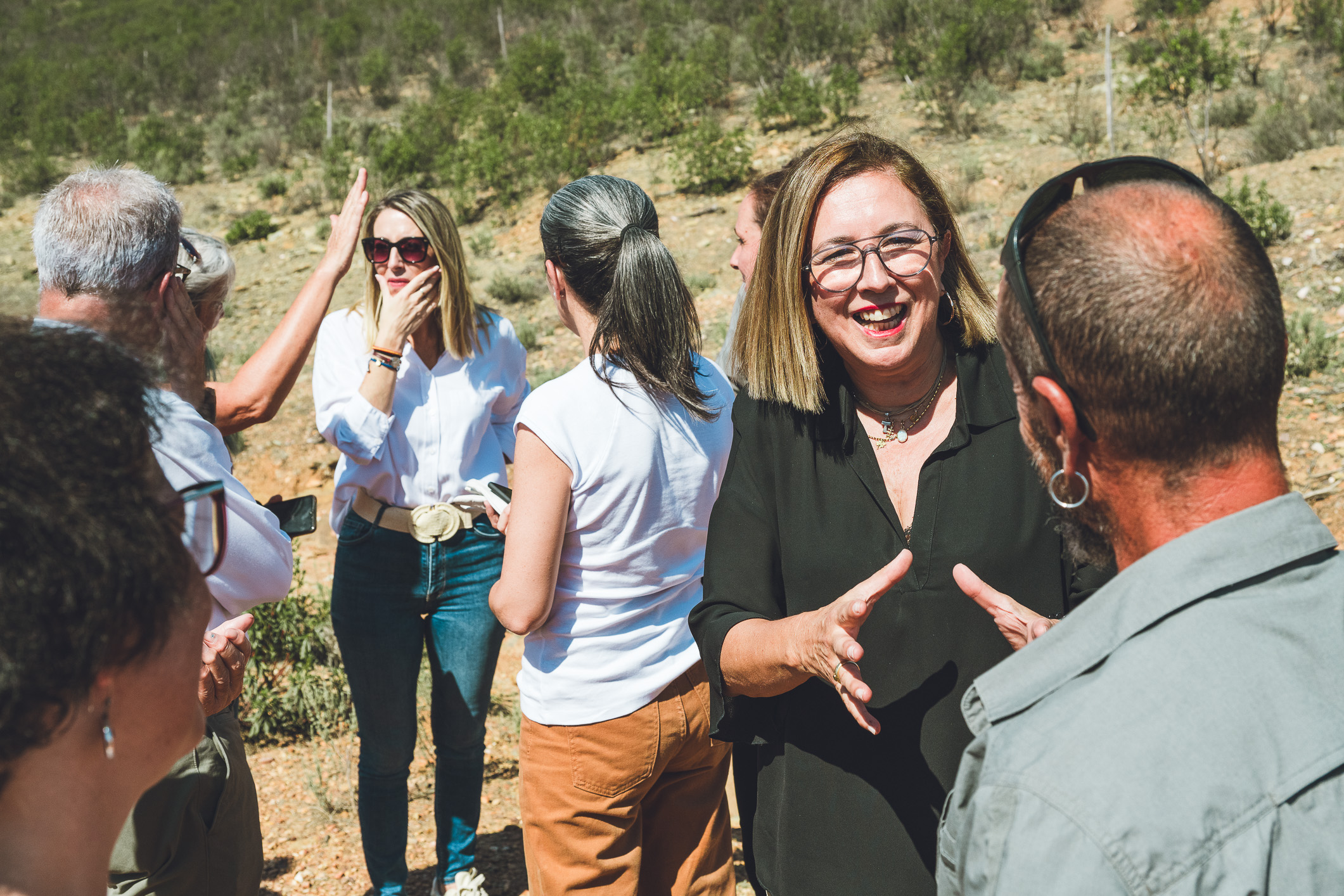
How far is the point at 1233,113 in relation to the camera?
11141 millimetres

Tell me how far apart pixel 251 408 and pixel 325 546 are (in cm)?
440

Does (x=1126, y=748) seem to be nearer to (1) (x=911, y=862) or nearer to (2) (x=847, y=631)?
(2) (x=847, y=631)

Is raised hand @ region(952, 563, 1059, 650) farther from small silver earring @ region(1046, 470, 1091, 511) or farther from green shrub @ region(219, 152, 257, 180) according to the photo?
green shrub @ region(219, 152, 257, 180)

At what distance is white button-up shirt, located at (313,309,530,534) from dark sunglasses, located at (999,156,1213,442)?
77.9 inches

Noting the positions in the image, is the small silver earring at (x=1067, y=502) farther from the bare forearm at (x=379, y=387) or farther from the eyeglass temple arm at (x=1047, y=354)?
the bare forearm at (x=379, y=387)

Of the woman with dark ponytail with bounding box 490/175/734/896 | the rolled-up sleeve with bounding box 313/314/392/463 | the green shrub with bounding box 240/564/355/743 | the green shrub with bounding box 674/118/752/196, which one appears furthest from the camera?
the green shrub with bounding box 674/118/752/196

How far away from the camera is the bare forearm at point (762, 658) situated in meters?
1.58

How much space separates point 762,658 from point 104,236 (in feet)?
4.64

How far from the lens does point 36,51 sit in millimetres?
29344

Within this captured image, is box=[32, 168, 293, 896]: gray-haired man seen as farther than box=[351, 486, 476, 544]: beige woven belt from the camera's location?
No

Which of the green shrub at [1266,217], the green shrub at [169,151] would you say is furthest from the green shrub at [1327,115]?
the green shrub at [169,151]

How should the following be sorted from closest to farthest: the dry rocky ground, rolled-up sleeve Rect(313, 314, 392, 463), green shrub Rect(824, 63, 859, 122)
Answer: rolled-up sleeve Rect(313, 314, 392, 463) < the dry rocky ground < green shrub Rect(824, 63, 859, 122)

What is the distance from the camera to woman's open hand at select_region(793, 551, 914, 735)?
1.41m

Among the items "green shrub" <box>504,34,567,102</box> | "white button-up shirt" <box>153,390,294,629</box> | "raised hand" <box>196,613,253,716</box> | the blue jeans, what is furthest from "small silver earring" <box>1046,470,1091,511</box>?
"green shrub" <box>504,34,567,102</box>
